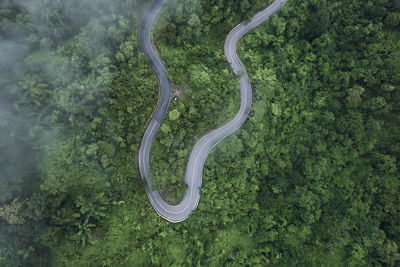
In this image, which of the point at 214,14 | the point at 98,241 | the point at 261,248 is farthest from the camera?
the point at 261,248

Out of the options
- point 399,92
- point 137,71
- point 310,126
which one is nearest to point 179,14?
point 137,71

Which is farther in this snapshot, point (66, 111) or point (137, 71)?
point (137, 71)

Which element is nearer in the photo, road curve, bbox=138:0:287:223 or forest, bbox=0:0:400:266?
forest, bbox=0:0:400:266

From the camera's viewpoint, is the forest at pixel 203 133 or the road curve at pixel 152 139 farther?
the road curve at pixel 152 139

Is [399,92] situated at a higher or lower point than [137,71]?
lower

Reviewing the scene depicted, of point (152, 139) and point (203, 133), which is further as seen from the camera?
point (203, 133)

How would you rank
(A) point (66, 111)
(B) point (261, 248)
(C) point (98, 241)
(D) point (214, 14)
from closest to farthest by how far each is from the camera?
1. (A) point (66, 111)
2. (C) point (98, 241)
3. (D) point (214, 14)
4. (B) point (261, 248)

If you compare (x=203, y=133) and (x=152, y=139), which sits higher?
(x=152, y=139)

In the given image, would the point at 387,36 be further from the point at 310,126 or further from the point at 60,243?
the point at 60,243
